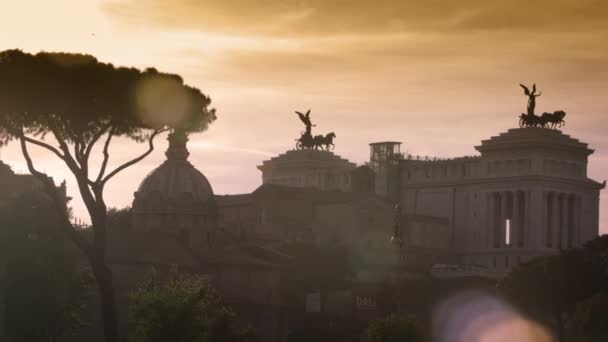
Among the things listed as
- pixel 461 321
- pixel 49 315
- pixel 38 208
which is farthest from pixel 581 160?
pixel 49 315

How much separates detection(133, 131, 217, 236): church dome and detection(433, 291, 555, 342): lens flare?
1645cm

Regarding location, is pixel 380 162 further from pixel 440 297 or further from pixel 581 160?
pixel 440 297

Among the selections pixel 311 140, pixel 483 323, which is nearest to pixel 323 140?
pixel 311 140

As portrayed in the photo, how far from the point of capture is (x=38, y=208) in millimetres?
80812

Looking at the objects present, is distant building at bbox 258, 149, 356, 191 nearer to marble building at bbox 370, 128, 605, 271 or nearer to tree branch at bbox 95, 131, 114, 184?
marble building at bbox 370, 128, 605, 271

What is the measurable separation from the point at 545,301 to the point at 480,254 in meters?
52.0

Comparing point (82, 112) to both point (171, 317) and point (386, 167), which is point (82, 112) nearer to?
point (171, 317)

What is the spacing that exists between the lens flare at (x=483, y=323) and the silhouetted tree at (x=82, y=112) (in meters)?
24.5

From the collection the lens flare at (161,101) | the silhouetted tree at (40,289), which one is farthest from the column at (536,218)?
the lens flare at (161,101)

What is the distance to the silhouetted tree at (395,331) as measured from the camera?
7369 centimetres

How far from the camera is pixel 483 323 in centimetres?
9281

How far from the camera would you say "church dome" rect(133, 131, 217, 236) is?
110m

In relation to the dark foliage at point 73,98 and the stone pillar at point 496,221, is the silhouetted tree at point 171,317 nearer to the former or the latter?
the dark foliage at point 73,98

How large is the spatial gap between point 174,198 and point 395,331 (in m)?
38.4
